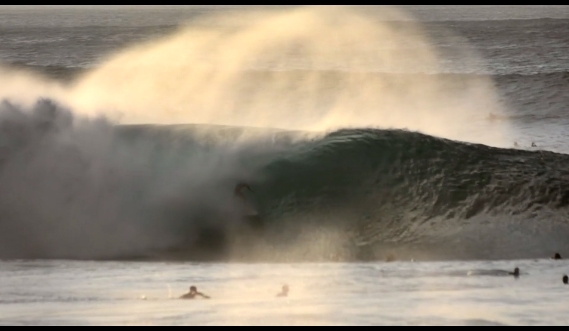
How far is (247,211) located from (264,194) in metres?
0.68

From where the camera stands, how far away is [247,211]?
62.5 feet

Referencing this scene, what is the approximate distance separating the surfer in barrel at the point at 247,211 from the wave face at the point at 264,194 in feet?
0.17

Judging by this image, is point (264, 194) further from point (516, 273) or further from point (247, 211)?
point (516, 273)

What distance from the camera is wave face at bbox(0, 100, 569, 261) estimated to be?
1789cm

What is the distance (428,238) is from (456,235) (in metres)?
0.50

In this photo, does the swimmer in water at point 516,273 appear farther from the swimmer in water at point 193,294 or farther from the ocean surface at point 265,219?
the swimmer in water at point 193,294

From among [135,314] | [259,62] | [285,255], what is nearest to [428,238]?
[285,255]

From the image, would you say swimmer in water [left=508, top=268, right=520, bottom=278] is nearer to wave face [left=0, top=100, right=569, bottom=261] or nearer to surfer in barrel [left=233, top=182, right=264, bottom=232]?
wave face [left=0, top=100, right=569, bottom=261]

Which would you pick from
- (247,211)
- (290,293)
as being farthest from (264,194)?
(290,293)

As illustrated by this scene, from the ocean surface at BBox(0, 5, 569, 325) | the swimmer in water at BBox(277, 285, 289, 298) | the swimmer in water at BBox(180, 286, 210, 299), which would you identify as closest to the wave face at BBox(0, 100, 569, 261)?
the ocean surface at BBox(0, 5, 569, 325)

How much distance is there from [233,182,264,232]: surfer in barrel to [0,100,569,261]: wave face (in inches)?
2.0

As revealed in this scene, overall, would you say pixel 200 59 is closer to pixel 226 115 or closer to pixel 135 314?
pixel 226 115

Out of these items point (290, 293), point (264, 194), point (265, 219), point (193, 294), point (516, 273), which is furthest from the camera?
point (264, 194)

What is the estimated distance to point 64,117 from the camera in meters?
21.1
